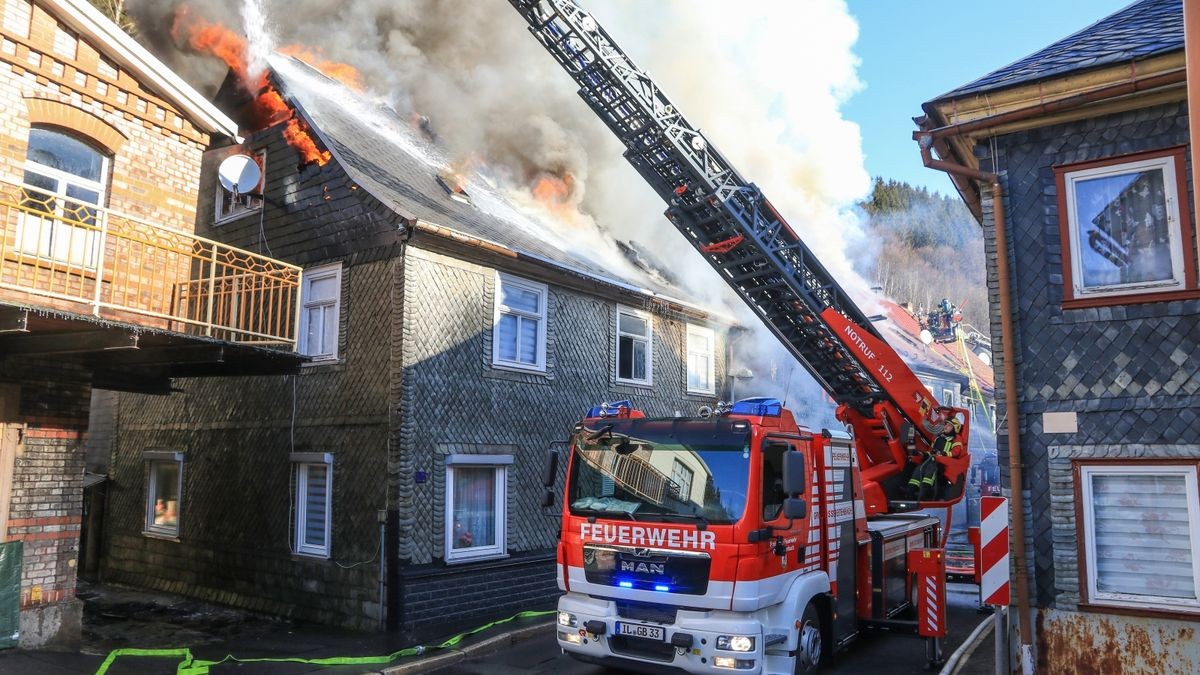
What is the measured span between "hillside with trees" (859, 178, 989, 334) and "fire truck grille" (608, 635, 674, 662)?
3425 cm

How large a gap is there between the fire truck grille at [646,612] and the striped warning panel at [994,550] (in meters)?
2.65

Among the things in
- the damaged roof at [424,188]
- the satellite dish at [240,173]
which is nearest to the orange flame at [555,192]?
the damaged roof at [424,188]

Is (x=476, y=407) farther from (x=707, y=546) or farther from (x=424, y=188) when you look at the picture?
(x=707, y=546)

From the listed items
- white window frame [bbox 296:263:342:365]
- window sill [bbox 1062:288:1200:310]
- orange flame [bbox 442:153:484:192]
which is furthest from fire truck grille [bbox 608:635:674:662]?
orange flame [bbox 442:153:484:192]

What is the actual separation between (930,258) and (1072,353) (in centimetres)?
3752

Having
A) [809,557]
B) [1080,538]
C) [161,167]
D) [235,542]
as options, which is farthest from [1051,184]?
[235,542]

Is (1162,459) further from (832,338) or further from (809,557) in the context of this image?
(832,338)

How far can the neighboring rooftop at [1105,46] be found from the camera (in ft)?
22.9

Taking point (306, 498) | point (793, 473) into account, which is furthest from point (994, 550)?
point (306, 498)

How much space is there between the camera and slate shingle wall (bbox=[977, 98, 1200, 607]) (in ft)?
22.7

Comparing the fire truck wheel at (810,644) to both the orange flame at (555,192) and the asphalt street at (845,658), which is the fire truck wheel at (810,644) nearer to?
the asphalt street at (845,658)

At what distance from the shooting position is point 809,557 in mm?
7766

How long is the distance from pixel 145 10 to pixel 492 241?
872 cm

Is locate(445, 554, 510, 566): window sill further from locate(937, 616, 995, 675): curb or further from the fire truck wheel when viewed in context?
locate(937, 616, 995, 675): curb
